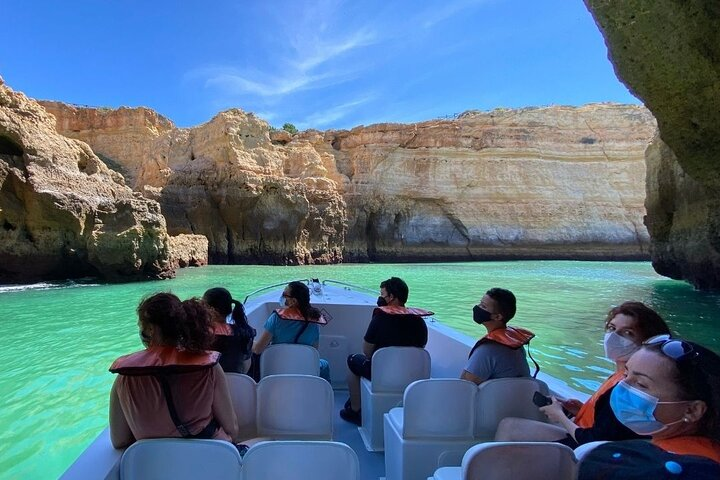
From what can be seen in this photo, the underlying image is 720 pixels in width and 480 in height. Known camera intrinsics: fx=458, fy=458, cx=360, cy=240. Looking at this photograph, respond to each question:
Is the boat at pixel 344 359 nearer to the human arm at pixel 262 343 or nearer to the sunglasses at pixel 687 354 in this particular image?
the human arm at pixel 262 343

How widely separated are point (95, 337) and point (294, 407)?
271 inches

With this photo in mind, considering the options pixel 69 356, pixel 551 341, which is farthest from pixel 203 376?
pixel 551 341

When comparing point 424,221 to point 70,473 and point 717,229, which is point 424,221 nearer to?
point 717,229

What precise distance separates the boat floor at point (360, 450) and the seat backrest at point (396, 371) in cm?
45

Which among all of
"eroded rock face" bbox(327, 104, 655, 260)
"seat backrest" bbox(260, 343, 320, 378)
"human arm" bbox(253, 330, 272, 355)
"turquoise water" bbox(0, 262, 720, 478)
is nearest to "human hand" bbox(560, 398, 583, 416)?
"seat backrest" bbox(260, 343, 320, 378)

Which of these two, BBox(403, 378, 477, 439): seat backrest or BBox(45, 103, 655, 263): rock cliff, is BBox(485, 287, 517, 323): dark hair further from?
BBox(45, 103, 655, 263): rock cliff

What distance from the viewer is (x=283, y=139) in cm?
3688

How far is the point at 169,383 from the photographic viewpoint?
6.24 ft

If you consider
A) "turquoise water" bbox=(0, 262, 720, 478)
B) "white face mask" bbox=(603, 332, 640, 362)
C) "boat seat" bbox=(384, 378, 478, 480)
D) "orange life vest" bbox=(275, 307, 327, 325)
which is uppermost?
"white face mask" bbox=(603, 332, 640, 362)

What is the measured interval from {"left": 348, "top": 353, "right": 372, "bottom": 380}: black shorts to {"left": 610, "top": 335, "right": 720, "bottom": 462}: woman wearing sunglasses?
239 cm

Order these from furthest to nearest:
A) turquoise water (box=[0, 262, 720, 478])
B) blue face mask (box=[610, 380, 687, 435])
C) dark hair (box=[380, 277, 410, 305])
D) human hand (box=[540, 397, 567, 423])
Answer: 1. turquoise water (box=[0, 262, 720, 478])
2. dark hair (box=[380, 277, 410, 305])
3. human hand (box=[540, 397, 567, 423])
4. blue face mask (box=[610, 380, 687, 435])

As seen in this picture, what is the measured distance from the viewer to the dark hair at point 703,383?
1233mm

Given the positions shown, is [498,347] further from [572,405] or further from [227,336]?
[227,336]

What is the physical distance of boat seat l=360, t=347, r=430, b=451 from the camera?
3279mm
